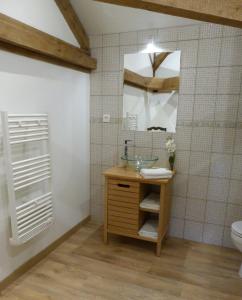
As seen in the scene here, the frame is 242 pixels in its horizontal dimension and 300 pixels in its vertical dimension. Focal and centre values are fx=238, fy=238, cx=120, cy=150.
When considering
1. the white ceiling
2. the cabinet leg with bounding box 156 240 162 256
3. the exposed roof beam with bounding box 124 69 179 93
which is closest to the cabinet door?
the cabinet leg with bounding box 156 240 162 256

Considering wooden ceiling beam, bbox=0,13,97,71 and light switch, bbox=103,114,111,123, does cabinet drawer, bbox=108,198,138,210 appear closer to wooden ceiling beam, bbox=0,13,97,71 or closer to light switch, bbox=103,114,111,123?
light switch, bbox=103,114,111,123

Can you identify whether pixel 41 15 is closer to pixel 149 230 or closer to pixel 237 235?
pixel 149 230

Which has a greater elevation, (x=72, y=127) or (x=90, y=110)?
(x=90, y=110)

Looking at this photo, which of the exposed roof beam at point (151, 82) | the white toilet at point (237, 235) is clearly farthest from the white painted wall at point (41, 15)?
the white toilet at point (237, 235)

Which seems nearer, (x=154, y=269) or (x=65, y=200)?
(x=154, y=269)

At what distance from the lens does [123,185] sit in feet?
8.14

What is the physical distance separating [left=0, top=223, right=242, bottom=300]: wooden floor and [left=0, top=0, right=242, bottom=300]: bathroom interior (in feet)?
0.04

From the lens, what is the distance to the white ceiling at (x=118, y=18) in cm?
247

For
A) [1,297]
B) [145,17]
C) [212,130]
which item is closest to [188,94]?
[212,130]

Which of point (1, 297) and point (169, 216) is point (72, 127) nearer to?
→ point (169, 216)

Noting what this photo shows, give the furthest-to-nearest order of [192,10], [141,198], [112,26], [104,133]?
[104,133] → [112,26] → [141,198] → [192,10]

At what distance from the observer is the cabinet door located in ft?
8.04

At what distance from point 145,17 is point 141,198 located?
1.91 m

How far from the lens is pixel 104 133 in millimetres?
3020
